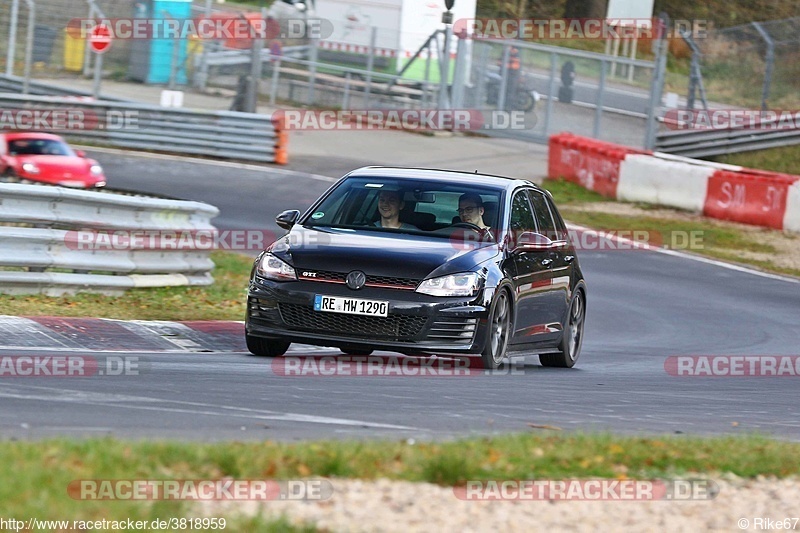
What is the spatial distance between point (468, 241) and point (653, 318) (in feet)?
23.3

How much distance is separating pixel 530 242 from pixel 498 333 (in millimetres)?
998

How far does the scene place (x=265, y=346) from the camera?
1109 centimetres

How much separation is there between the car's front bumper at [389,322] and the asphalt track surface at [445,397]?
0.28 m

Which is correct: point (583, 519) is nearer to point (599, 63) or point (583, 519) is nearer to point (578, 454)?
point (578, 454)

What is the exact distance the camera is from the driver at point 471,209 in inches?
445

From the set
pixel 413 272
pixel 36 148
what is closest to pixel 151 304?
pixel 413 272

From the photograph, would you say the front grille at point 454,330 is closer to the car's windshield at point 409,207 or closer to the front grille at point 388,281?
the front grille at point 388,281

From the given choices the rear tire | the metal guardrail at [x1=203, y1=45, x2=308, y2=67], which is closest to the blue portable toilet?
the metal guardrail at [x1=203, y1=45, x2=308, y2=67]

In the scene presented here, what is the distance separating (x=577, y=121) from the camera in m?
35.5

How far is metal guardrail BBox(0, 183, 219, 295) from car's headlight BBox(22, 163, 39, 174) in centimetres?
1108

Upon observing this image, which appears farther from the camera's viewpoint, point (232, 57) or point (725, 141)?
point (232, 57)

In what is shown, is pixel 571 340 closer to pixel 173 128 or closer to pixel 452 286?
pixel 452 286

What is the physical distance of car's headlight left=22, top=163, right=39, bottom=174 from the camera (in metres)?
25.9

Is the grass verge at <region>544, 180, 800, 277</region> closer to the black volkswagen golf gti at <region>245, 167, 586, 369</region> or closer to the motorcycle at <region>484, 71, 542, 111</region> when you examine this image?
the motorcycle at <region>484, 71, 542, 111</region>
